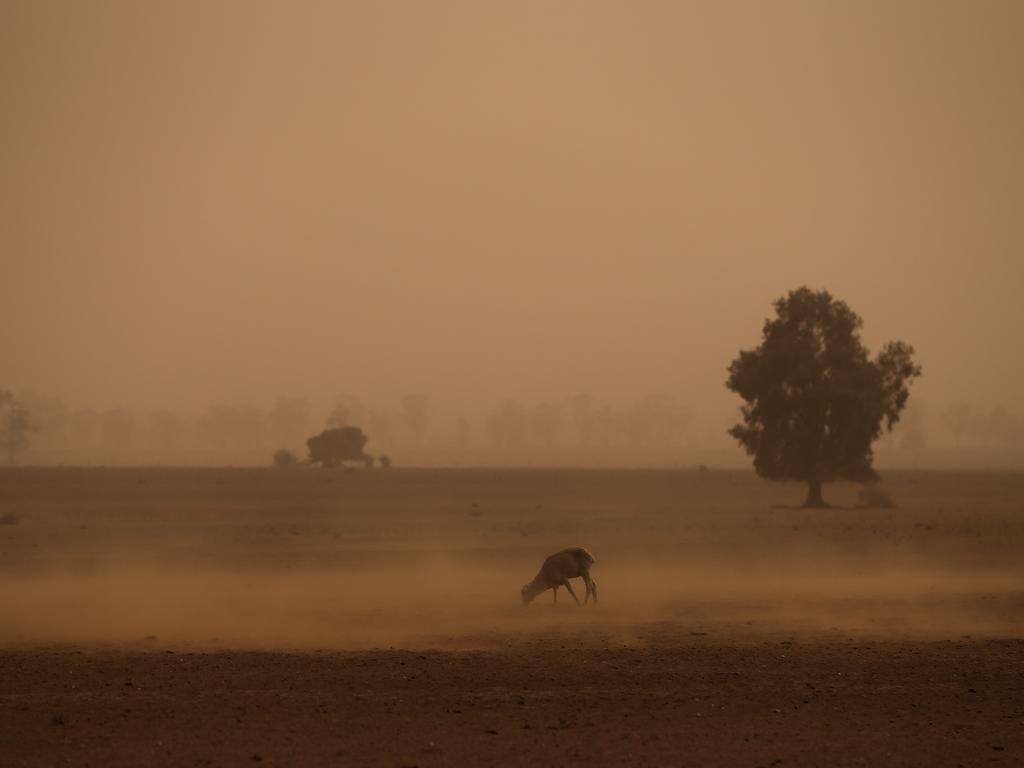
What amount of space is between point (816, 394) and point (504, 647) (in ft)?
142

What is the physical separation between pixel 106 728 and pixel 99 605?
41.0 ft

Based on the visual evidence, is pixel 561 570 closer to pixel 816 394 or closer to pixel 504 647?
pixel 504 647

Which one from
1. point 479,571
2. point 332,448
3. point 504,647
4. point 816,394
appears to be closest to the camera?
point 504,647

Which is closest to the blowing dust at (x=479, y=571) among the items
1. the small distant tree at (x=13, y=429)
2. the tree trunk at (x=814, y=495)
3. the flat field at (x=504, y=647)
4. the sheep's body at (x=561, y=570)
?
the flat field at (x=504, y=647)

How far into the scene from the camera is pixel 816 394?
60.4 m

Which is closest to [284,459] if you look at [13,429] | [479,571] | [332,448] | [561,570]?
[332,448]

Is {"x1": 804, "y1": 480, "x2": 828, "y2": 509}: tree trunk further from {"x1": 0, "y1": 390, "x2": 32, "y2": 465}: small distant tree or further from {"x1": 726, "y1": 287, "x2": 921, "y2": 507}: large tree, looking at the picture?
{"x1": 0, "y1": 390, "x2": 32, "y2": 465}: small distant tree

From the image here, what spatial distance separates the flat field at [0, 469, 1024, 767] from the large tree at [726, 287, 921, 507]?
14325mm

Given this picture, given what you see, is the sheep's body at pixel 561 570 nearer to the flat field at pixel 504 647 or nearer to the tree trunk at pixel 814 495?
the flat field at pixel 504 647

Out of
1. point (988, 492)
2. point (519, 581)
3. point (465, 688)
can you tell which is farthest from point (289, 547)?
point (988, 492)

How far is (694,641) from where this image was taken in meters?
20.6

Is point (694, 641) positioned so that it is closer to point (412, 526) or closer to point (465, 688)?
point (465, 688)

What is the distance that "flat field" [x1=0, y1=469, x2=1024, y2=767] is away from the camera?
1380 cm

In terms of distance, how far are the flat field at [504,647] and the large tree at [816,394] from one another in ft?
47.0
